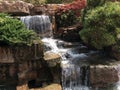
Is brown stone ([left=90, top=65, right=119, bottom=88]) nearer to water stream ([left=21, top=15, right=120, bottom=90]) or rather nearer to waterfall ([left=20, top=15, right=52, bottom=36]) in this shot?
water stream ([left=21, top=15, right=120, bottom=90])

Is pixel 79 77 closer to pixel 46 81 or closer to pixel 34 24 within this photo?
pixel 46 81

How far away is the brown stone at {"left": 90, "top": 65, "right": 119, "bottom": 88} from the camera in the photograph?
13.0m

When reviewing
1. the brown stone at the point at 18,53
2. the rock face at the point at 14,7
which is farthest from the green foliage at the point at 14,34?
the rock face at the point at 14,7

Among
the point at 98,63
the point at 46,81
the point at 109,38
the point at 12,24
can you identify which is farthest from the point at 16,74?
the point at 109,38

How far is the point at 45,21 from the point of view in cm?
1859

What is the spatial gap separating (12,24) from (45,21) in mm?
5303

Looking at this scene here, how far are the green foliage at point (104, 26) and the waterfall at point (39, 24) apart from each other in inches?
170

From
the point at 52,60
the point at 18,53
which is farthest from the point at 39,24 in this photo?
the point at 52,60

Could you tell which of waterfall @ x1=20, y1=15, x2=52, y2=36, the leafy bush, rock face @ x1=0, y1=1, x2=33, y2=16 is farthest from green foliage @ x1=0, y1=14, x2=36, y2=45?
the leafy bush

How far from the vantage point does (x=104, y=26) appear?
1451cm

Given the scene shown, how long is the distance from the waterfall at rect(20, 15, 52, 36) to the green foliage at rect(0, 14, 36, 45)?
4429 mm

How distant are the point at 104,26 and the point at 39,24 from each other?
516 cm

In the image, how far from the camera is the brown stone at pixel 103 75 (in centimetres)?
1304

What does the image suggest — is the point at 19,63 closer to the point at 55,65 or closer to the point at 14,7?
the point at 55,65
